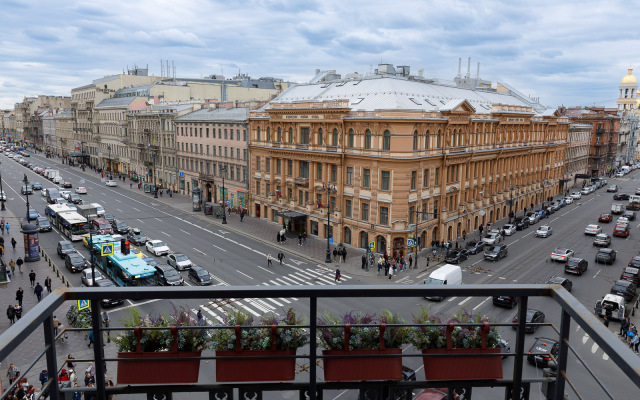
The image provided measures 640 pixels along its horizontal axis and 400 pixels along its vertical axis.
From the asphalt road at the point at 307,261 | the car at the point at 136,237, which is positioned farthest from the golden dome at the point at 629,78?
the car at the point at 136,237

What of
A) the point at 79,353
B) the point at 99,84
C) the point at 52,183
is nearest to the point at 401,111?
the point at 79,353

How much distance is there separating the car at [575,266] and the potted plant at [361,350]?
3599cm

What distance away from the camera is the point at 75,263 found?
116 ft

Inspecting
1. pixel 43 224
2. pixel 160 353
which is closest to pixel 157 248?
pixel 43 224

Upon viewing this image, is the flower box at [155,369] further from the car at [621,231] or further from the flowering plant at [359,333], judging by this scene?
the car at [621,231]

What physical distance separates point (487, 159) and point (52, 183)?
75.8 meters

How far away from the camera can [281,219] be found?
2077 inches

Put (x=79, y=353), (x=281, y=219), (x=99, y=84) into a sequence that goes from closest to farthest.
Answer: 1. (x=79, y=353)
2. (x=281, y=219)
3. (x=99, y=84)

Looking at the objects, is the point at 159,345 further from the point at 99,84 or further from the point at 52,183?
the point at 99,84

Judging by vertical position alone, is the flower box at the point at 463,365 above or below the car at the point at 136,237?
above

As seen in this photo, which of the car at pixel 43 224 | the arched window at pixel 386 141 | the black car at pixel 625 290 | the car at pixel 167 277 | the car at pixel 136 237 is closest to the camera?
the black car at pixel 625 290

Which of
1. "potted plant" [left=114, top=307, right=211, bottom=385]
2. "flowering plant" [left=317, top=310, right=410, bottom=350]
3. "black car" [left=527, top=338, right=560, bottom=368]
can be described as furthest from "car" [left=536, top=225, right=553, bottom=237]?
"potted plant" [left=114, top=307, right=211, bottom=385]

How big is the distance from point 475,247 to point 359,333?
1551 inches

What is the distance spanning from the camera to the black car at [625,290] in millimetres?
29586
